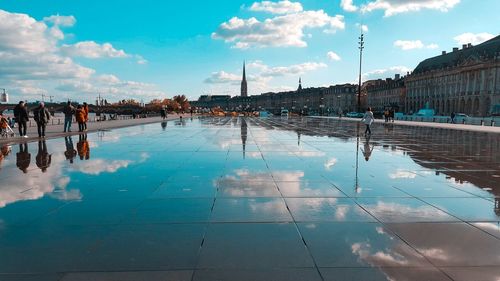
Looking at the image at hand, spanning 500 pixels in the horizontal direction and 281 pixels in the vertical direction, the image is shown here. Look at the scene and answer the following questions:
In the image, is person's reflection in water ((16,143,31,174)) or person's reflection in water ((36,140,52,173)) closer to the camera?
person's reflection in water ((16,143,31,174))

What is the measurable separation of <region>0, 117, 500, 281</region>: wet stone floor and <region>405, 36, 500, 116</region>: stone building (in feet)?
337

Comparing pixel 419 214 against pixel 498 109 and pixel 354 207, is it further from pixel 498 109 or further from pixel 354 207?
pixel 498 109

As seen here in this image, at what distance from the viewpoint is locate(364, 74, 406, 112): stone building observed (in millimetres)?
A: 167375

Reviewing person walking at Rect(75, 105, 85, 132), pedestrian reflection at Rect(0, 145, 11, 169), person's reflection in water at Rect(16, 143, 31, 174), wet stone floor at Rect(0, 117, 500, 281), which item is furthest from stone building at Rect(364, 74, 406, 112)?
wet stone floor at Rect(0, 117, 500, 281)

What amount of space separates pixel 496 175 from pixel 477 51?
136m

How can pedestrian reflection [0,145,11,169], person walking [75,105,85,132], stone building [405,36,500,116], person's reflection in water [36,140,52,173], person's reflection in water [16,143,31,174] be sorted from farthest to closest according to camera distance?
stone building [405,36,500,116] < person walking [75,105,85,132] < pedestrian reflection [0,145,11,169] < person's reflection in water [36,140,52,173] < person's reflection in water [16,143,31,174]

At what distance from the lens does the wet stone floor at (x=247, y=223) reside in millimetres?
3889

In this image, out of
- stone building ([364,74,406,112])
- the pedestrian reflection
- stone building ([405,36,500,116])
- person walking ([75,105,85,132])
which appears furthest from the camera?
stone building ([364,74,406,112])

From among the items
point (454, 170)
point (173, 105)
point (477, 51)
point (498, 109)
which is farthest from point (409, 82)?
point (454, 170)

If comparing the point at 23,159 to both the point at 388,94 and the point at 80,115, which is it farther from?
the point at 388,94

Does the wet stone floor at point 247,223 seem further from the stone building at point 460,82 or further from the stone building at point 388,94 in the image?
the stone building at point 388,94

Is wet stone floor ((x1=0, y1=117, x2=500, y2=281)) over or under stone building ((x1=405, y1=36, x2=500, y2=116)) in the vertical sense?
under

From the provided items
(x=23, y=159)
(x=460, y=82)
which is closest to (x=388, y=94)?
(x=460, y=82)

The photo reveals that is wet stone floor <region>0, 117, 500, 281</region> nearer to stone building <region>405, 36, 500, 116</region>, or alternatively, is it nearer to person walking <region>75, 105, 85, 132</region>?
person walking <region>75, 105, 85, 132</region>
